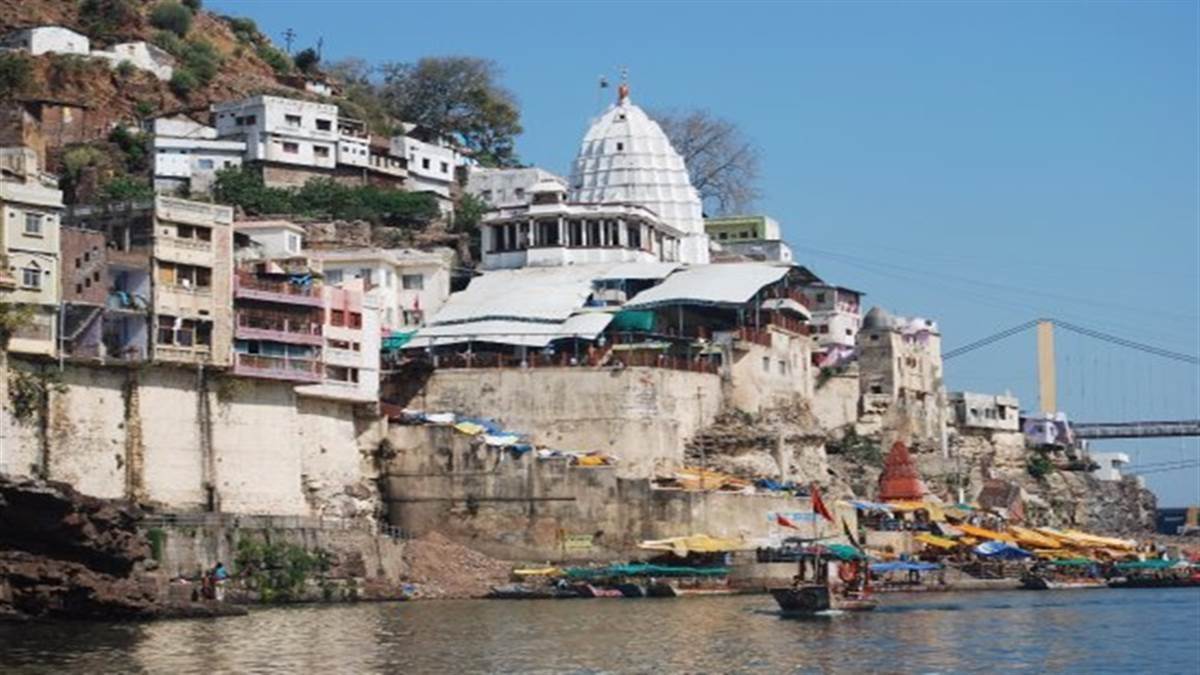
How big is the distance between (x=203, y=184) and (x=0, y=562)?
47.9 m

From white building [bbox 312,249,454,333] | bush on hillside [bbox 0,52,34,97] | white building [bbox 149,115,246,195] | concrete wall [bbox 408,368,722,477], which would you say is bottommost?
concrete wall [bbox 408,368,722,477]

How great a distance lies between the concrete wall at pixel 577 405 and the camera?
282 feet

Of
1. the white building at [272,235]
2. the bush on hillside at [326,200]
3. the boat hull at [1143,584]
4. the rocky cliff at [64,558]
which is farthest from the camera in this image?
the bush on hillside at [326,200]

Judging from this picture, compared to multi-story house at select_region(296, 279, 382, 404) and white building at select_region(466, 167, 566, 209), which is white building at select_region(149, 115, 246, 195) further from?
multi-story house at select_region(296, 279, 382, 404)

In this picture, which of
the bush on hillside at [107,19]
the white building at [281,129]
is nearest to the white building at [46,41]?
the bush on hillside at [107,19]

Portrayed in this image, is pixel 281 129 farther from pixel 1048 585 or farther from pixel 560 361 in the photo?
pixel 1048 585

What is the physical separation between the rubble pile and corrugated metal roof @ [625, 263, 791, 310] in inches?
650

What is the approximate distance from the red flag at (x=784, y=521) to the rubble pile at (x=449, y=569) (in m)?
9.83

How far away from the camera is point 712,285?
93750 mm

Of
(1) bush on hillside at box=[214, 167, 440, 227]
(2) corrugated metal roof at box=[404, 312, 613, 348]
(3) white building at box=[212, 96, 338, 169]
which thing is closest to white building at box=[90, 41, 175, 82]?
(3) white building at box=[212, 96, 338, 169]

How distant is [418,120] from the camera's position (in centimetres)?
13375

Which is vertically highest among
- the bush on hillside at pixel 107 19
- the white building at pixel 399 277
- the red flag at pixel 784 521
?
the bush on hillside at pixel 107 19

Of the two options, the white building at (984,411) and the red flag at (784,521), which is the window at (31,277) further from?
the white building at (984,411)

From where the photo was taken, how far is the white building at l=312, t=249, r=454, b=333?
92.5 metres
